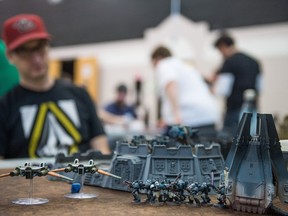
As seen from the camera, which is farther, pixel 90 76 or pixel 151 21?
pixel 90 76

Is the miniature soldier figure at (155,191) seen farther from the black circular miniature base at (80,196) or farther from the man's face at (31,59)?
the man's face at (31,59)

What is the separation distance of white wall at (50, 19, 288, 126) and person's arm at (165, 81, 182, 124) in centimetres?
157

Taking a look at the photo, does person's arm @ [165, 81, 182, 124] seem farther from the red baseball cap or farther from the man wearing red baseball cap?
the red baseball cap

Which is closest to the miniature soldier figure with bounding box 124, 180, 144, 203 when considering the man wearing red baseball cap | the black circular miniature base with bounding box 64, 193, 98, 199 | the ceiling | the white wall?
the black circular miniature base with bounding box 64, 193, 98, 199

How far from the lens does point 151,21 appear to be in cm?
570

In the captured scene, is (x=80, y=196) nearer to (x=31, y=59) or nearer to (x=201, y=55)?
(x=31, y=59)

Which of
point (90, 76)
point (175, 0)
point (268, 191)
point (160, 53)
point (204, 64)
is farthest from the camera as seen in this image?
point (90, 76)

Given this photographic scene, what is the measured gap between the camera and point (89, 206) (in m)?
0.87

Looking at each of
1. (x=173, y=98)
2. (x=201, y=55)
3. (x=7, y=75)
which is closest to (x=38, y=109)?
(x=7, y=75)

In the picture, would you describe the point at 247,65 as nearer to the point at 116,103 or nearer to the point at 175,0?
the point at 116,103

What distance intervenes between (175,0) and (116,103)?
1691 millimetres

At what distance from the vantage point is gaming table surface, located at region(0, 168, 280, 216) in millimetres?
815

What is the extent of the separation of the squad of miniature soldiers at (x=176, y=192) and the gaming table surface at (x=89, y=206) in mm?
20

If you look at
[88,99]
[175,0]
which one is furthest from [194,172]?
[175,0]
